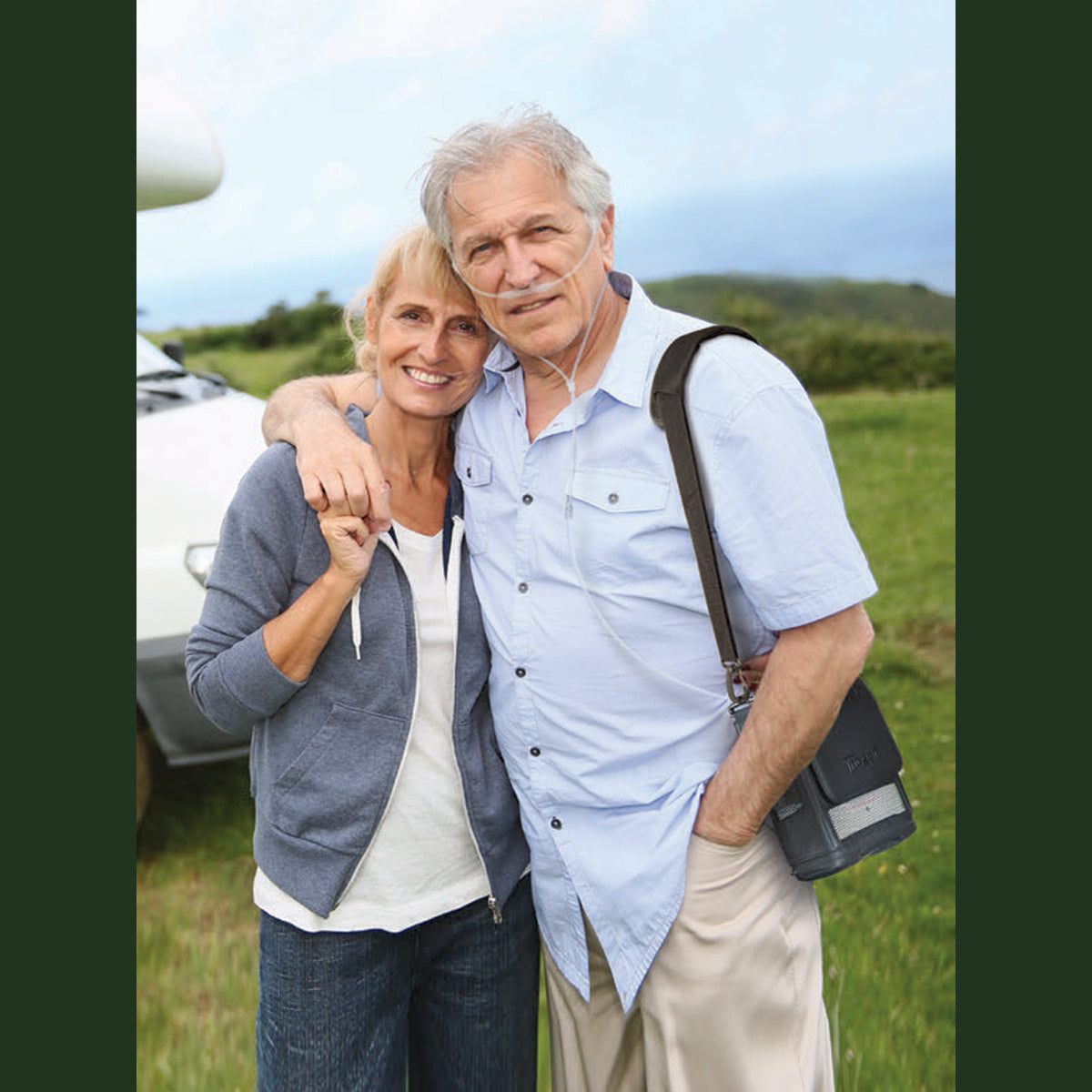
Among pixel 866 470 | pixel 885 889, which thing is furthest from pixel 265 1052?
pixel 866 470

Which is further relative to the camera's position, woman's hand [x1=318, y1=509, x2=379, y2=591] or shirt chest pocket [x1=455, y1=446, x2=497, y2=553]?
shirt chest pocket [x1=455, y1=446, x2=497, y2=553]

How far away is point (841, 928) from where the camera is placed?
361 cm

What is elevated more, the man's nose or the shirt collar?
the man's nose

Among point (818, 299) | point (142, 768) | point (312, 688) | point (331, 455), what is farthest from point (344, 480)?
point (818, 299)

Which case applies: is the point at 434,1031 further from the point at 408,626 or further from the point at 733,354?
the point at 733,354

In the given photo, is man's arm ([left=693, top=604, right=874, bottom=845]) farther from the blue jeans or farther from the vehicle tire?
the vehicle tire

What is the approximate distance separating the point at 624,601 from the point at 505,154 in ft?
2.56

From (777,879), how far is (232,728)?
100 centimetres

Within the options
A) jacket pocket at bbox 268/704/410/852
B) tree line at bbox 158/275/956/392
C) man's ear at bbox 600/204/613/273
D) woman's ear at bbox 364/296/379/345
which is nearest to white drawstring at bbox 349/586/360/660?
jacket pocket at bbox 268/704/410/852

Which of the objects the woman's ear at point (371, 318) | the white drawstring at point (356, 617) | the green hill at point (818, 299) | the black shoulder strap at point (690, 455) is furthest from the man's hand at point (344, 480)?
the green hill at point (818, 299)

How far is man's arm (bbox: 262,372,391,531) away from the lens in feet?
6.09

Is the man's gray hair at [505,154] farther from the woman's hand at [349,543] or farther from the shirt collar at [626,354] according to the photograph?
the woman's hand at [349,543]

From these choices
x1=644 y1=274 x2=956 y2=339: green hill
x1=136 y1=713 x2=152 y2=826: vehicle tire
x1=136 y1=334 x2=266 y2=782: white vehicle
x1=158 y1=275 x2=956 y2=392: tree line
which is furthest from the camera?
x1=644 y1=274 x2=956 y2=339: green hill

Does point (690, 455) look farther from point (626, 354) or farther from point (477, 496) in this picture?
point (477, 496)
